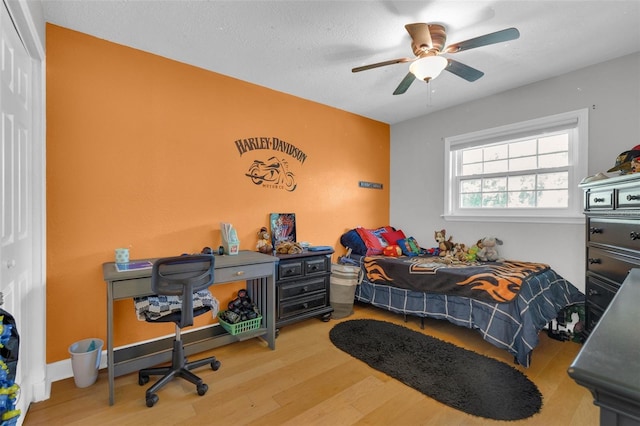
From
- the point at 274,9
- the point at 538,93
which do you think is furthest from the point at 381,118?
the point at 274,9

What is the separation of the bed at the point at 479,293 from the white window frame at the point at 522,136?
0.53 metres

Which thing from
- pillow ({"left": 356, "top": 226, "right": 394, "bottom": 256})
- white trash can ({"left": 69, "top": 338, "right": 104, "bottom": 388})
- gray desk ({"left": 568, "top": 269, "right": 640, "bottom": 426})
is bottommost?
white trash can ({"left": 69, "top": 338, "right": 104, "bottom": 388})

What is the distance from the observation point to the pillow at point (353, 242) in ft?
12.4

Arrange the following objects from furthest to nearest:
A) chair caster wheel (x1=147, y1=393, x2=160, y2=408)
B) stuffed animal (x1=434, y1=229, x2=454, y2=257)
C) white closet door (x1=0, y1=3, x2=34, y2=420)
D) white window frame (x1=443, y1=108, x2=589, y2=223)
Answer: 1. stuffed animal (x1=434, y1=229, x2=454, y2=257)
2. white window frame (x1=443, y1=108, x2=589, y2=223)
3. chair caster wheel (x1=147, y1=393, x2=160, y2=408)
4. white closet door (x1=0, y1=3, x2=34, y2=420)

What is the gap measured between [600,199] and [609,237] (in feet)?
0.96

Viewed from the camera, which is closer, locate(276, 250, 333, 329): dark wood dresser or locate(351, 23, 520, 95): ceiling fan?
locate(351, 23, 520, 95): ceiling fan

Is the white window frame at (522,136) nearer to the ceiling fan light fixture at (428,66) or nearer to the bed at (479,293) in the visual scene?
the bed at (479,293)

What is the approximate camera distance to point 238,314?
2.70 metres

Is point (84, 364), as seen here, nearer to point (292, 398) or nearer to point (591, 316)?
point (292, 398)

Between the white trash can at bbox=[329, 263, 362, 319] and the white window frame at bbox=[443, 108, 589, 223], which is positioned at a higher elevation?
the white window frame at bbox=[443, 108, 589, 223]

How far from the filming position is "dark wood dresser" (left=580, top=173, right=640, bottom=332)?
1865 mm

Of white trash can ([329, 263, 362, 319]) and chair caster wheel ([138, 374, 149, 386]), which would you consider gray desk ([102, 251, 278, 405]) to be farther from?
white trash can ([329, 263, 362, 319])

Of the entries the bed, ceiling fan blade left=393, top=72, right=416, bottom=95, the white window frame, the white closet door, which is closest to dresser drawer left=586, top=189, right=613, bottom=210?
A: the white window frame

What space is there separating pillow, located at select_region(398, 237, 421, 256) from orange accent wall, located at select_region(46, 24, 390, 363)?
4.36 feet
